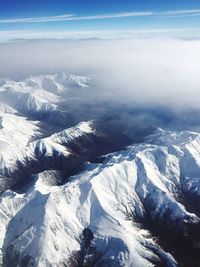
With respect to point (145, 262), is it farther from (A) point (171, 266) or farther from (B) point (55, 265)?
(B) point (55, 265)

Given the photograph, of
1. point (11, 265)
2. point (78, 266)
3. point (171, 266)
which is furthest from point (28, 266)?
point (171, 266)

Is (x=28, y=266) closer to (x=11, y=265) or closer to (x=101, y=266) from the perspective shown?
(x=11, y=265)

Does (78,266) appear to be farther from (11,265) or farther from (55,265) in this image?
(11,265)

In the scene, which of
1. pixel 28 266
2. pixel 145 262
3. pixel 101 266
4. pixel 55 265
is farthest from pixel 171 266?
pixel 28 266

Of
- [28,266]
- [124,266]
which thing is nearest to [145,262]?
[124,266]

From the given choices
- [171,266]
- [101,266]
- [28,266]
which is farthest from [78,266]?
[171,266]

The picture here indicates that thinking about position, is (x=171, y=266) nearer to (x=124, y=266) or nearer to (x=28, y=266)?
(x=124, y=266)
